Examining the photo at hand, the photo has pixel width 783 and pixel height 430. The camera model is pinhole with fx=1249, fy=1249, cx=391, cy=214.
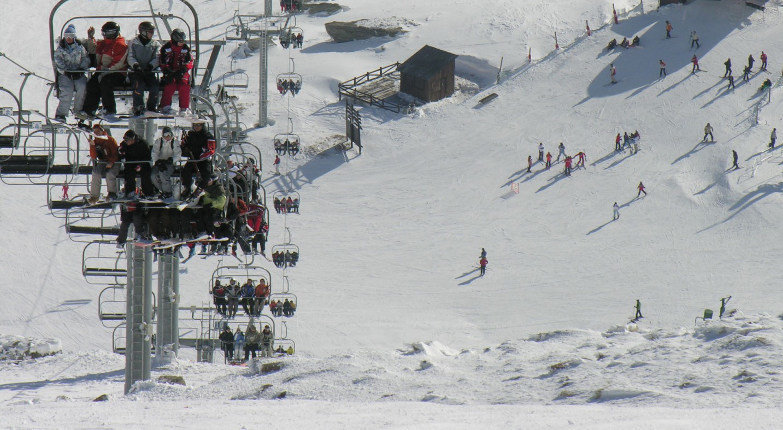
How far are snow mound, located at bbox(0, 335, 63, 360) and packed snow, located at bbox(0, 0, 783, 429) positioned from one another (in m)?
0.06

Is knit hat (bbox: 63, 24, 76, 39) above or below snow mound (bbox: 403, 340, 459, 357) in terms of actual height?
above

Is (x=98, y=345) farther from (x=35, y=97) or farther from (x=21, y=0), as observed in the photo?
(x=21, y=0)

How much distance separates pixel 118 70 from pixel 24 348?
518 inches

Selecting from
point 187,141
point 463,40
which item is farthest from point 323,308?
point 463,40

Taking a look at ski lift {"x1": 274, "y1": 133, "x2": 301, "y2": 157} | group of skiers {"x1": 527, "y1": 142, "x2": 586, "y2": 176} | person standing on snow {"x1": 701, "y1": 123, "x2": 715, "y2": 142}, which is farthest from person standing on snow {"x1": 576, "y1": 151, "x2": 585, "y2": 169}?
ski lift {"x1": 274, "y1": 133, "x2": 301, "y2": 157}

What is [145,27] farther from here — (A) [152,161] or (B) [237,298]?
(B) [237,298]

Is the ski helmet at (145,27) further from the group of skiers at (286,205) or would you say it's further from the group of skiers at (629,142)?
the group of skiers at (629,142)

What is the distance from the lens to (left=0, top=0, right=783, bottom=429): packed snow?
18547mm

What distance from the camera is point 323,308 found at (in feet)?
112

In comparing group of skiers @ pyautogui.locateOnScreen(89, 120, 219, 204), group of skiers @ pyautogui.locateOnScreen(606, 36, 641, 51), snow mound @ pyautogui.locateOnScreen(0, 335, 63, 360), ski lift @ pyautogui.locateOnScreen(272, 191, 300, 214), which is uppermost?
group of skiers @ pyautogui.locateOnScreen(606, 36, 641, 51)

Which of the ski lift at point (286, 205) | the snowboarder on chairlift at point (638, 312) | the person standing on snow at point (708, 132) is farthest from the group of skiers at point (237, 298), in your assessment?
the person standing on snow at point (708, 132)

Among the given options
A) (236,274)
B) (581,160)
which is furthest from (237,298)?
(581,160)

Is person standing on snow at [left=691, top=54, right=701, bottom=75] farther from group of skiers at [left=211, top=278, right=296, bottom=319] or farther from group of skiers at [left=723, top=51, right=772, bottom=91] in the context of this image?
group of skiers at [left=211, top=278, right=296, bottom=319]

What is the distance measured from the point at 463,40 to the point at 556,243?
2542 centimetres
